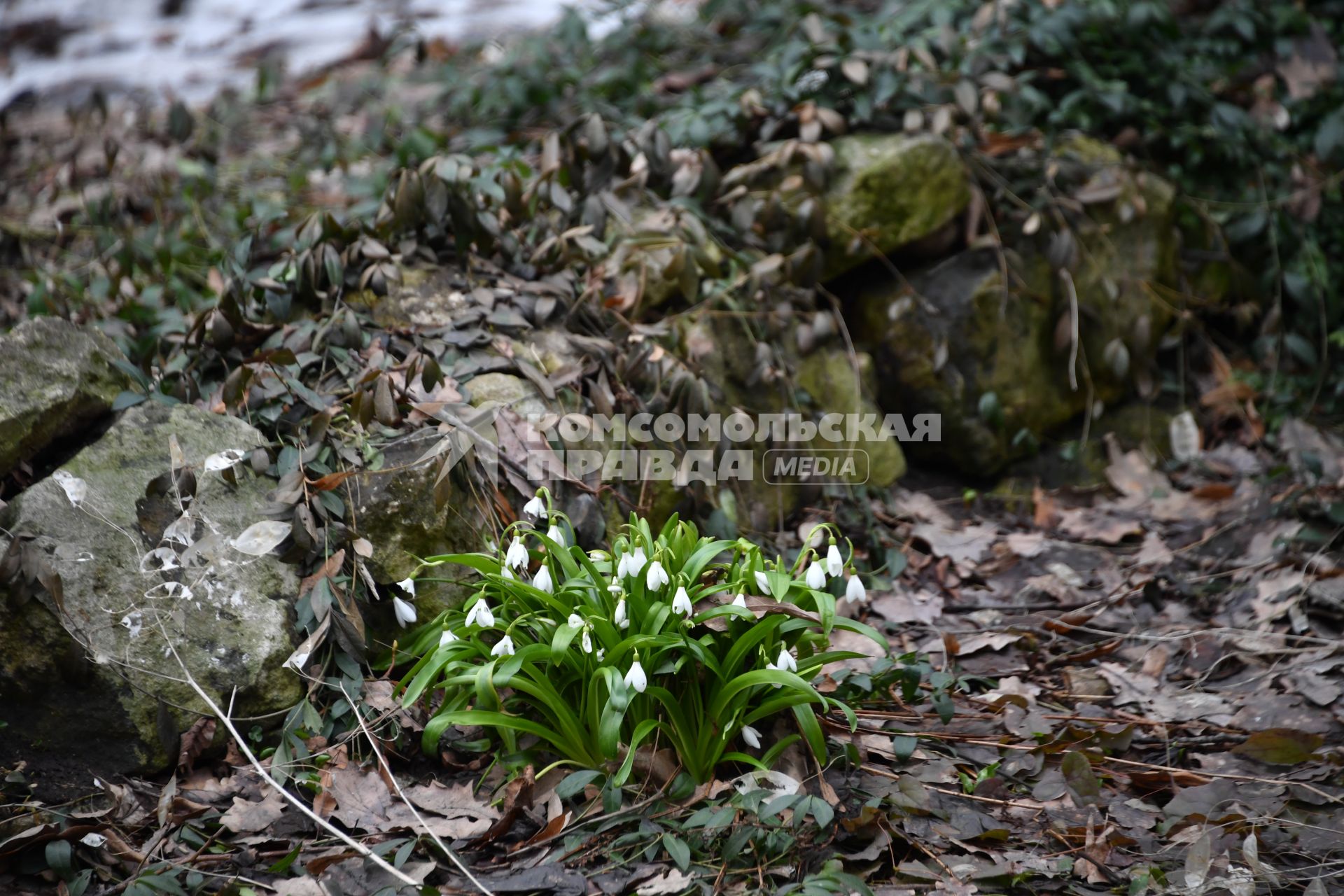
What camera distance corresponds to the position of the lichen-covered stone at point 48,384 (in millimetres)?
2113

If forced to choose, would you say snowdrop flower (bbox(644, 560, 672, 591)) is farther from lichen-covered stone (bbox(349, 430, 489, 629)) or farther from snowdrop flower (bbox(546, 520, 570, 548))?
lichen-covered stone (bbox(349, 430, 489, 629))

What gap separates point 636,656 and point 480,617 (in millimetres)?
328

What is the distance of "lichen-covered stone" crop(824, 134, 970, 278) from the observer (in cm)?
347

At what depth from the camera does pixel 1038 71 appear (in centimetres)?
393

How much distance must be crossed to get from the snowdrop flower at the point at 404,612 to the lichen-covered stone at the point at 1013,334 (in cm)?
217

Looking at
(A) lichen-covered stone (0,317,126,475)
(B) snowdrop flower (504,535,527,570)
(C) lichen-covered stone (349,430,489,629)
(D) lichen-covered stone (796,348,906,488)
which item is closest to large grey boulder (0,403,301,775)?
(A) lichen-covered stone (0,317,126,475)

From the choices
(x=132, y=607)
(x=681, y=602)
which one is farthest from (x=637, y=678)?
(x=132, y=607)

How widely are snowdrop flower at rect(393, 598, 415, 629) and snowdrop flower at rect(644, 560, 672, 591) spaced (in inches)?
22.3

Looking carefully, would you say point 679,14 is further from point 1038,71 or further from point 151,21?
point 151,21

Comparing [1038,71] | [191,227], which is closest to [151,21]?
[191,227]

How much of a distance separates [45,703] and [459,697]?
87 cm

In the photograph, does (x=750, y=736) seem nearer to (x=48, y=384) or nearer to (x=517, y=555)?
(x=517, y=555)

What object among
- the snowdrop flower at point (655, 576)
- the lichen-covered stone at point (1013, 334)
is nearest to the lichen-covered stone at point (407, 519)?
the snowdrop flower at point (655, 576)

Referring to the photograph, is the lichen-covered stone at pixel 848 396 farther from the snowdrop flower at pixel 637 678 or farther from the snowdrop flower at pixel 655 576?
the snowdrop flower at pixel 637 678
